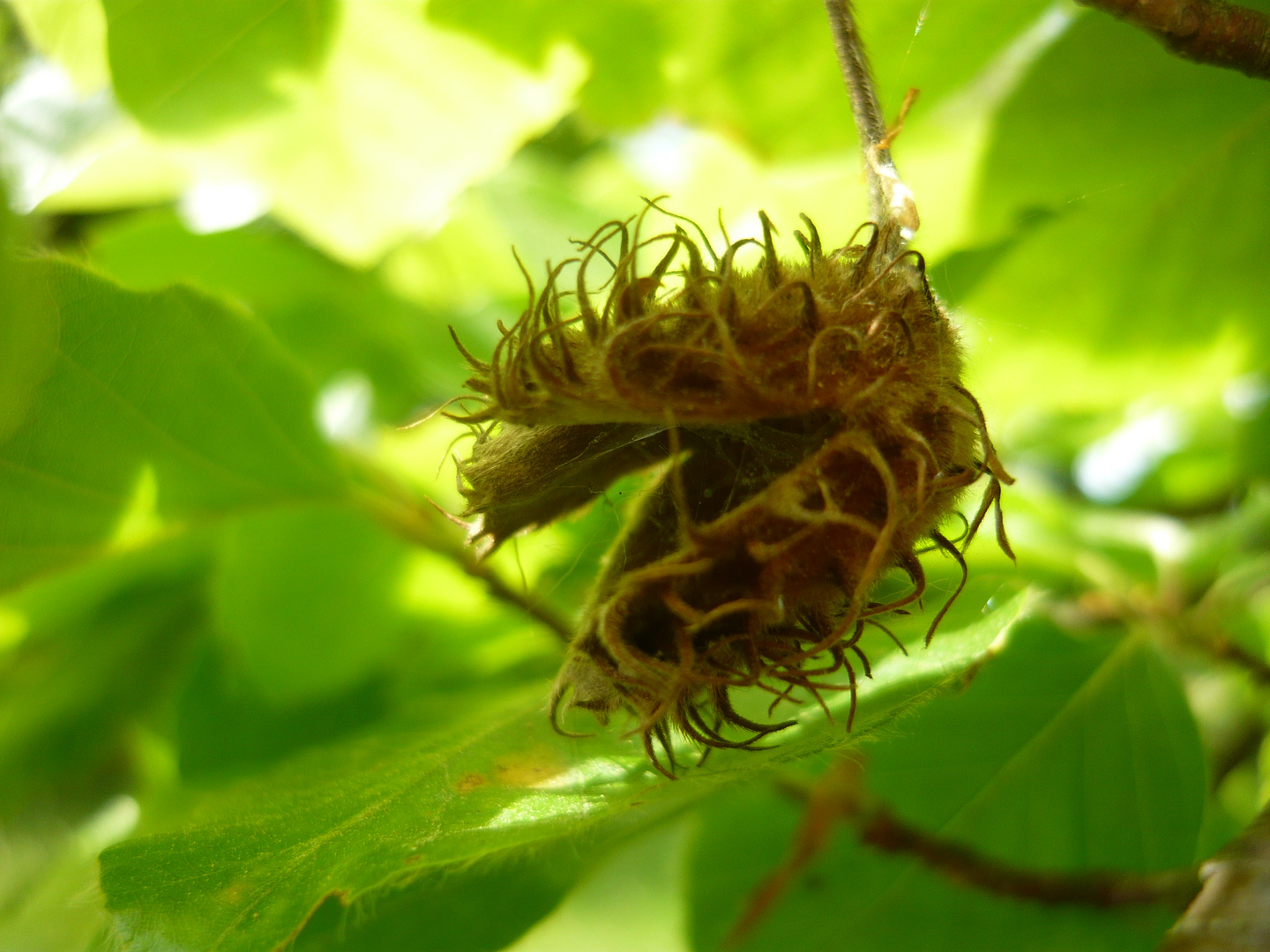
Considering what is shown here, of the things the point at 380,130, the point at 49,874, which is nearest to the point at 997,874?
the point at 380,130

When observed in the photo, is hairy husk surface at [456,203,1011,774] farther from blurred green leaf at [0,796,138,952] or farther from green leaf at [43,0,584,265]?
blurred green leaf at [0,796,138,952]

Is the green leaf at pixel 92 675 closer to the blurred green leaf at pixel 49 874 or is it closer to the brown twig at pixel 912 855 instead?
the blurred green leaf at pixel 49 874

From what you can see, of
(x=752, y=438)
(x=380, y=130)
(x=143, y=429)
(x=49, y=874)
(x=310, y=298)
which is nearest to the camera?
(x=752, y=438)

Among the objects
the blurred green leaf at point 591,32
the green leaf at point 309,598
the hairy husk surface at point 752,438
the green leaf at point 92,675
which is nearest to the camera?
the hairy husk surface at point 752,438

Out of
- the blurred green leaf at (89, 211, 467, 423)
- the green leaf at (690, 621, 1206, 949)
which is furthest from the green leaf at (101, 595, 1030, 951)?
the blurred green leaf at (89, 211, 467, 423)

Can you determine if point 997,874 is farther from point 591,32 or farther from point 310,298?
point 310,298

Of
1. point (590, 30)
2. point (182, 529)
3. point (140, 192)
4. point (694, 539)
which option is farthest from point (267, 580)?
point (694, 539)

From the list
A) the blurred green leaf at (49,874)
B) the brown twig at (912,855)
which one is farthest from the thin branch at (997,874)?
the blurred green leaf at (49,874)
